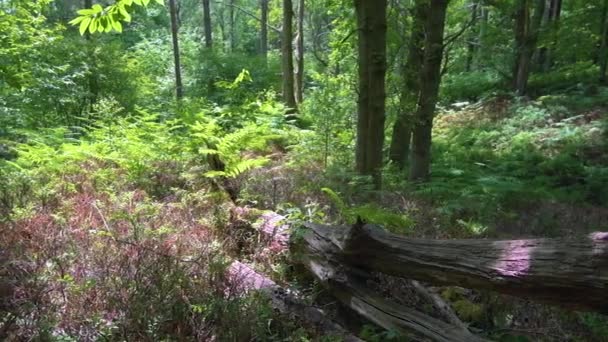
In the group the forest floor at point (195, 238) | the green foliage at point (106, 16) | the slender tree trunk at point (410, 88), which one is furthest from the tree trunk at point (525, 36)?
the green foliage at point (106, 16)

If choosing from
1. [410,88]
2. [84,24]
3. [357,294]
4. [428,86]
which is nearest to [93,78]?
[410,88]

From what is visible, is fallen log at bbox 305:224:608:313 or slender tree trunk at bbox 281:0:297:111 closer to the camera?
fallen log at bbox 305:224:608:313

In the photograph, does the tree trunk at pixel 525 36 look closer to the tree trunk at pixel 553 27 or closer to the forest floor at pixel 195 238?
the tree trunk at pixel 553 27

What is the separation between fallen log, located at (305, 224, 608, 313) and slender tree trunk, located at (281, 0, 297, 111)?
11.4 meters

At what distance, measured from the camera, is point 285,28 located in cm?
1535

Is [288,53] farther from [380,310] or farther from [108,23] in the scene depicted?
[380,310]

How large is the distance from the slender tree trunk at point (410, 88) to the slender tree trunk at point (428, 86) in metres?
0.24

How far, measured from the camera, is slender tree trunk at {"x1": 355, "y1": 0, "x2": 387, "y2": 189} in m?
7.37

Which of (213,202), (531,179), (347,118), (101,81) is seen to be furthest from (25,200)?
(531,179)

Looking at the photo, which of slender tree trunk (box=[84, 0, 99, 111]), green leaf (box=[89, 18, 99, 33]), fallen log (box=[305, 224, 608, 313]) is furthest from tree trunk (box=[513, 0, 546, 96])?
green leaf (box=[89, 18, 99, 33])

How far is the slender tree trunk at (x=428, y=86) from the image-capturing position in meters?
7.88

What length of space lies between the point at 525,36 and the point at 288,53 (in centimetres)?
910

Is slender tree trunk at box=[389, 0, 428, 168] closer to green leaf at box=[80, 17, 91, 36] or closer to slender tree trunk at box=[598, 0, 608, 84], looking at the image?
green leaf at box=[80, 17, 91, 36]

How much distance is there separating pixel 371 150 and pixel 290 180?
152 centimetres
